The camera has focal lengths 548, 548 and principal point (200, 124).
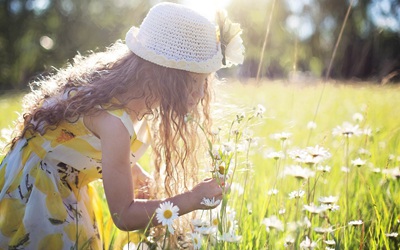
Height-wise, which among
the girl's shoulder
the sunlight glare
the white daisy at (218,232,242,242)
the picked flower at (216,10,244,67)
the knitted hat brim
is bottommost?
the white daisy at (218,232,242,242)

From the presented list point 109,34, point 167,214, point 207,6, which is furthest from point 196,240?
point 109,34

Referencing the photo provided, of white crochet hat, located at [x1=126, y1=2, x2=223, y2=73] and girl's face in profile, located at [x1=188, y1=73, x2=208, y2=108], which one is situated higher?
white crochet hat, located at [x1=126, y1=2, x2=223, y2=73]

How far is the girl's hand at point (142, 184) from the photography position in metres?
2.31

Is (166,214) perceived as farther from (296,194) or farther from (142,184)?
(142,184)

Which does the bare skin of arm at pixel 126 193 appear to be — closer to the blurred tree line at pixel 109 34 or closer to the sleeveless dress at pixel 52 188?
the sleeveless dress at pixel 52 188

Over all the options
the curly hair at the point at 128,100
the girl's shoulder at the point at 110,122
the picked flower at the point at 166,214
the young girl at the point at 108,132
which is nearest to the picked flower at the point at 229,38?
the young girl at the point at 108,132

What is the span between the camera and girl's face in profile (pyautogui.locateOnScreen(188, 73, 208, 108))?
1.96 metres

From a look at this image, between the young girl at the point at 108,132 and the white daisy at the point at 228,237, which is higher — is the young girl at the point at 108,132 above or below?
above

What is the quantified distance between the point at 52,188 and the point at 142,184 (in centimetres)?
55

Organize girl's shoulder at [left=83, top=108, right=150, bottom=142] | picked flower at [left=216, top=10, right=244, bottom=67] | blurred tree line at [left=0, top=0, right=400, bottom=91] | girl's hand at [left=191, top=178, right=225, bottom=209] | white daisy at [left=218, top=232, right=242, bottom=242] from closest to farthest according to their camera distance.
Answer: white daisy at [left=218, top=232, right=242, bottom=242] → girl's hand at [left=191, top=178, right=225, bottom=209] → girl's shoulder at [left=83, top=108, right=150, bottom=142] → picked flower at [left=216, top=10, right=244, bottom=67] → blurred tree line at [left=0, top=0, right=400, bottom=91]

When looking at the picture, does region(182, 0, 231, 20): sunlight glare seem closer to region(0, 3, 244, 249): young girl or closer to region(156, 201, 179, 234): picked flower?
region(0, 3, 244, 249): young girl

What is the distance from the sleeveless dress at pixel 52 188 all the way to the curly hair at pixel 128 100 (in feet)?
0.21

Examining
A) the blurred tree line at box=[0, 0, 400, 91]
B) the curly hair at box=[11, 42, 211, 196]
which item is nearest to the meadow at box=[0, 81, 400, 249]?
the curly hair at box=[11, 42, 211, 196]

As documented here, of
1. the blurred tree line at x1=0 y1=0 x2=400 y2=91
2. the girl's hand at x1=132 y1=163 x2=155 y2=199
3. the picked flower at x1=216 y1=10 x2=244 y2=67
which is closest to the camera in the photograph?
the picked flower at x1=216 y1=10 x2=244 y2=67
